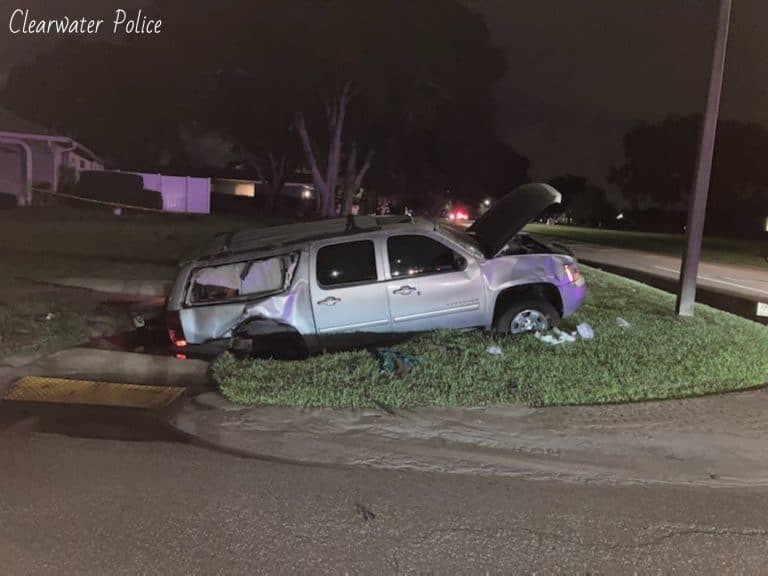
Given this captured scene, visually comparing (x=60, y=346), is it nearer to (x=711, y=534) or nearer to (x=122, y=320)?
(x=122, y=320)

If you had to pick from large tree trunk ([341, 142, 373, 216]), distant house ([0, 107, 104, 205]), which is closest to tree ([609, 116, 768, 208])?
large tree trunk ([341, 142, 373, 216])

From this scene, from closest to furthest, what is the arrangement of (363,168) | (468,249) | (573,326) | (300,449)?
1. (300,449)
2. (468,249)
3. (573,326)
4. (363,168)

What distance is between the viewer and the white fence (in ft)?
156

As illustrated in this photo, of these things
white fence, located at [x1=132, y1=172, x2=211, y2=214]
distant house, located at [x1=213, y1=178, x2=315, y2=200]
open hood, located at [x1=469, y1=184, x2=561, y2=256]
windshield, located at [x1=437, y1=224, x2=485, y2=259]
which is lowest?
windshield, located at [x1=437, y1=224, x2=485, y2=259]

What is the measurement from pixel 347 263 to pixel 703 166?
5.29 meters

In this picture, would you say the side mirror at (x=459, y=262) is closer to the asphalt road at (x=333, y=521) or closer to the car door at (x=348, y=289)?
the car door at (x=348, y=289)

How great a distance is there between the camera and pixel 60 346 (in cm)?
863

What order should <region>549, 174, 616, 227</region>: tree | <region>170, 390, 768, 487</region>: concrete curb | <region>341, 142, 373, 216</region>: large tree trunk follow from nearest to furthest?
1. <region>170, 390, 768, 487</region>: concrete curb
2. <region>341, 142, 373, 216</region>: large tree trunk
3. <region>549, 174, 616, 227</region>: tree

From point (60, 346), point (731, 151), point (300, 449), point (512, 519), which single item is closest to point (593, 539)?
point (512, 519)

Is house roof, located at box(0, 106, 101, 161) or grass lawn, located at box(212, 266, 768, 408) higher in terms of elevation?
house roof, located at box(0, 106, 101, 161)

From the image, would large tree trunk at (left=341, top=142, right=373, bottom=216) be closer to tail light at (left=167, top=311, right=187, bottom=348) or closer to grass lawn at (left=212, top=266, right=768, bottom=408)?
tail light at (left=167, top=311, right=187, bottom=348)

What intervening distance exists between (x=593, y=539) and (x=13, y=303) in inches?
372

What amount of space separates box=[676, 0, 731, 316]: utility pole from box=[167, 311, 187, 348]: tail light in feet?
22.2

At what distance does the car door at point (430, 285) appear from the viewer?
8062mm
